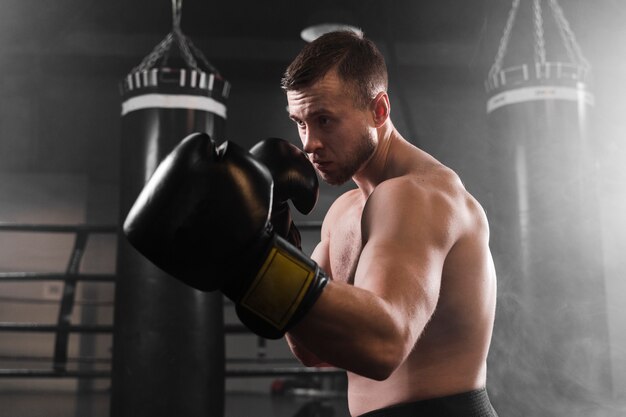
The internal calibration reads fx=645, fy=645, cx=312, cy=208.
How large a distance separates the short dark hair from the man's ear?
1 centimetres

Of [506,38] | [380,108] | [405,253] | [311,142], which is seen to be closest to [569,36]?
[506,38]

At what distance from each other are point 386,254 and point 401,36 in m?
5.38

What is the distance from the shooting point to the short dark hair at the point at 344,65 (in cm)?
114

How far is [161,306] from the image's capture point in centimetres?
268

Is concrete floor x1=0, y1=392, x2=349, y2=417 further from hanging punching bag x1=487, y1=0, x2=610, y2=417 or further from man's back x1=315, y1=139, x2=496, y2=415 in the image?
man's back x1=315, y1=139, x2=496, y2=415

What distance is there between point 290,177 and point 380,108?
23cm

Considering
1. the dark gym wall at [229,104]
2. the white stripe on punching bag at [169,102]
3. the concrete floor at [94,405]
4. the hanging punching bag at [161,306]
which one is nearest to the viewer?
the hanging punching bag at [161,306]

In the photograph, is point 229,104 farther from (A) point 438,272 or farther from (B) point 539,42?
(A) point 438,272

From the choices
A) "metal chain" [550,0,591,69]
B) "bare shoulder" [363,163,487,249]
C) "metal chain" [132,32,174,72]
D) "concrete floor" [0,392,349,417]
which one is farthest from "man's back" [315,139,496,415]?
"concrete floor" [0,392,349,417]

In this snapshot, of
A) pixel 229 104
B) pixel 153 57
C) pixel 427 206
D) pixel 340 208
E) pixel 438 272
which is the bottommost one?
pixel 438 272

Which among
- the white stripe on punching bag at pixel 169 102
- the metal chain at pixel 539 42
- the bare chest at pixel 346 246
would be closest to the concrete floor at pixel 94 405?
Result: the white stripe on punching bag at pixel 169 102

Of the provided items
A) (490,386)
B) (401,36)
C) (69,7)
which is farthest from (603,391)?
(401,36)

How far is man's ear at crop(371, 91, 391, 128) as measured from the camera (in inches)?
46.7

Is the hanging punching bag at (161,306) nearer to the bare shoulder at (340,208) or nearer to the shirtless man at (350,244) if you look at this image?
the bare shoulder at (340,208)
